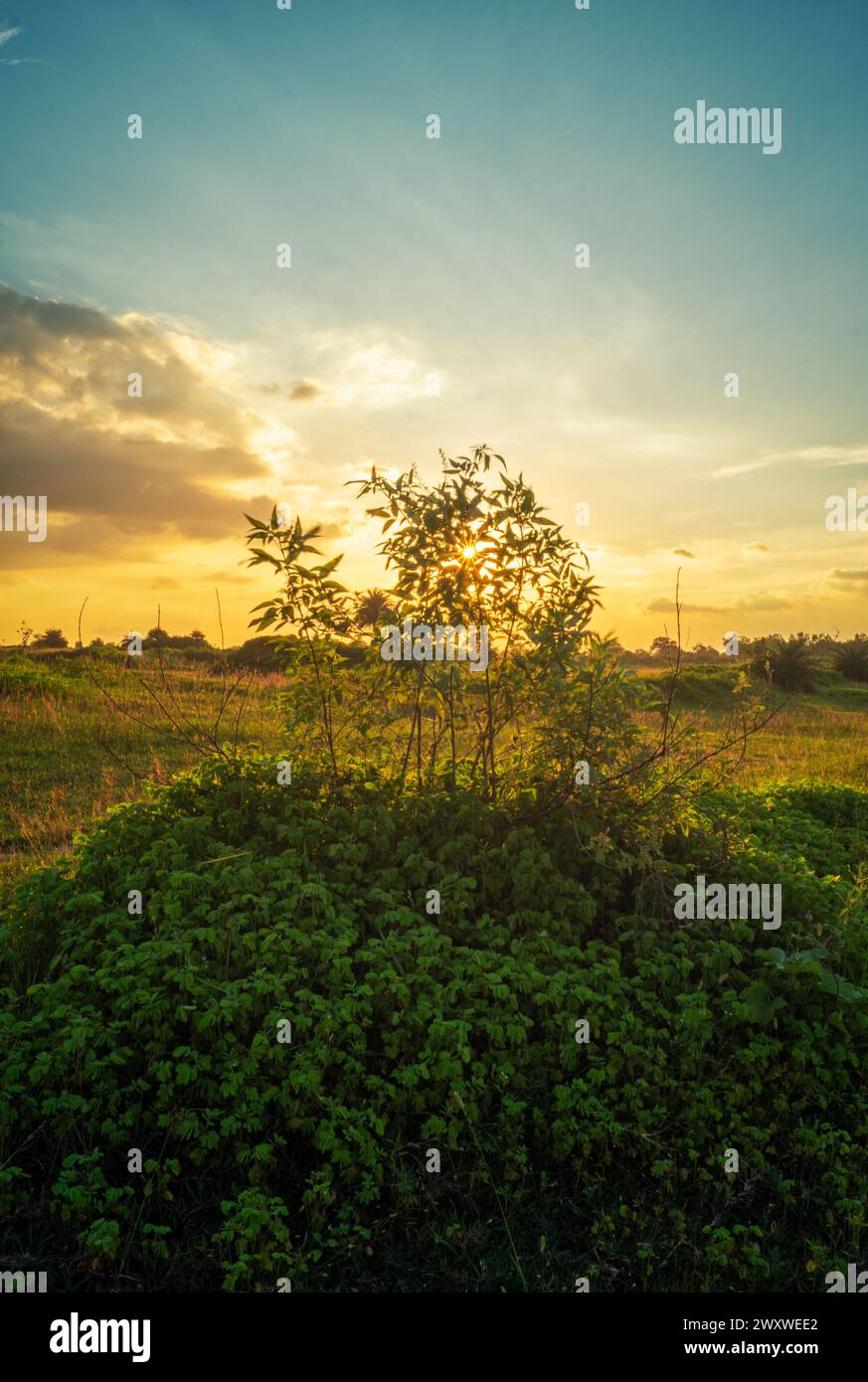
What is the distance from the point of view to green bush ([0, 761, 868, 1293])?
15.5 ft

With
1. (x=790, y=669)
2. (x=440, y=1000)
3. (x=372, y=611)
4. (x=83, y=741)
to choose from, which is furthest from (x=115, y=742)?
(x=790, y=669)

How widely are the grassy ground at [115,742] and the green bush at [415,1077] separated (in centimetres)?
200

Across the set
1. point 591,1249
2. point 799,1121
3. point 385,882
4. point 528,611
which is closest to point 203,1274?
point 591,1249

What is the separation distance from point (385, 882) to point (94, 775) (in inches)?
341

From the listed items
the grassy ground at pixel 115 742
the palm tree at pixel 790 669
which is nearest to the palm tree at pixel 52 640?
the grassy ground at pixel 115 742

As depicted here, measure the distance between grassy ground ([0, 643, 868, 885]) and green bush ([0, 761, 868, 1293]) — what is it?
6.55 ft

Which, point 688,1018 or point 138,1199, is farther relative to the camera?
point 688,1018

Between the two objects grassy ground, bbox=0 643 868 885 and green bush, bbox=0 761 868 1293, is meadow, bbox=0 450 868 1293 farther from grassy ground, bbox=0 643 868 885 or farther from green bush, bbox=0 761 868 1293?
grassy ground, bbox=0 643 868 885

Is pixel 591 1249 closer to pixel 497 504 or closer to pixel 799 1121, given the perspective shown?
pixel 799 1121

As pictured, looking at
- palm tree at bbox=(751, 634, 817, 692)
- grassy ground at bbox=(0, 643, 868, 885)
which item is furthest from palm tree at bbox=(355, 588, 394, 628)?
palm tree at bbox=(751, 634, 817, 692)

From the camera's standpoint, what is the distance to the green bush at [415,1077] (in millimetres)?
4715

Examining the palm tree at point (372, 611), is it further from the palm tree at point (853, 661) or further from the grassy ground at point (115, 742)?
the palm tree at point (853, 661)

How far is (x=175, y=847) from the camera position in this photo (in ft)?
22.5
